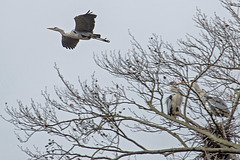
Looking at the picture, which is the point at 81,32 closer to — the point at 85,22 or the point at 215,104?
the point at 85,22

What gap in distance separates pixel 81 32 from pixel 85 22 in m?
0.49

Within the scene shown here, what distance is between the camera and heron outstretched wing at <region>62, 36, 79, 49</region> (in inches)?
481

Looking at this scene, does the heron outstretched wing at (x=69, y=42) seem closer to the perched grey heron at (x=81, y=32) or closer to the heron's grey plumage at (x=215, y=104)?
the perched grey heron at (x=81, y=32)

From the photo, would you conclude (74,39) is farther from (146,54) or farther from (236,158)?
(236,158)

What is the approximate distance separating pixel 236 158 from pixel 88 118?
3.01 meters

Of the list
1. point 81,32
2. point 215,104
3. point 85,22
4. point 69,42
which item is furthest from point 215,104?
point 69,42

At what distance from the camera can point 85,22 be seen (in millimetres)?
11031

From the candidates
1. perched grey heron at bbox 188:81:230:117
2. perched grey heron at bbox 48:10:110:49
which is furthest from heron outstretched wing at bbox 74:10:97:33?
perched grey heron at bbox 188:81:230:117

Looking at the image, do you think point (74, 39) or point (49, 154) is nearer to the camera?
point (49, 154)

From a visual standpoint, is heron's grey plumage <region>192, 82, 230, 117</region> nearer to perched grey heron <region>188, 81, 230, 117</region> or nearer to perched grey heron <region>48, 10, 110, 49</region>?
perched grey heron <region>188, 81, 230, 117</region>

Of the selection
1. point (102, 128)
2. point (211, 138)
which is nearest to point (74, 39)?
point (102, 128)

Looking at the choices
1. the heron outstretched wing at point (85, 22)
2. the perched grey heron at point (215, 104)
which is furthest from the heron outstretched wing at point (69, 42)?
the perched grey heron at point (215, 104)

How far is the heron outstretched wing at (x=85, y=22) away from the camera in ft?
35.1

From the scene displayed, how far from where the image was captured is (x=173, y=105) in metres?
12.0
